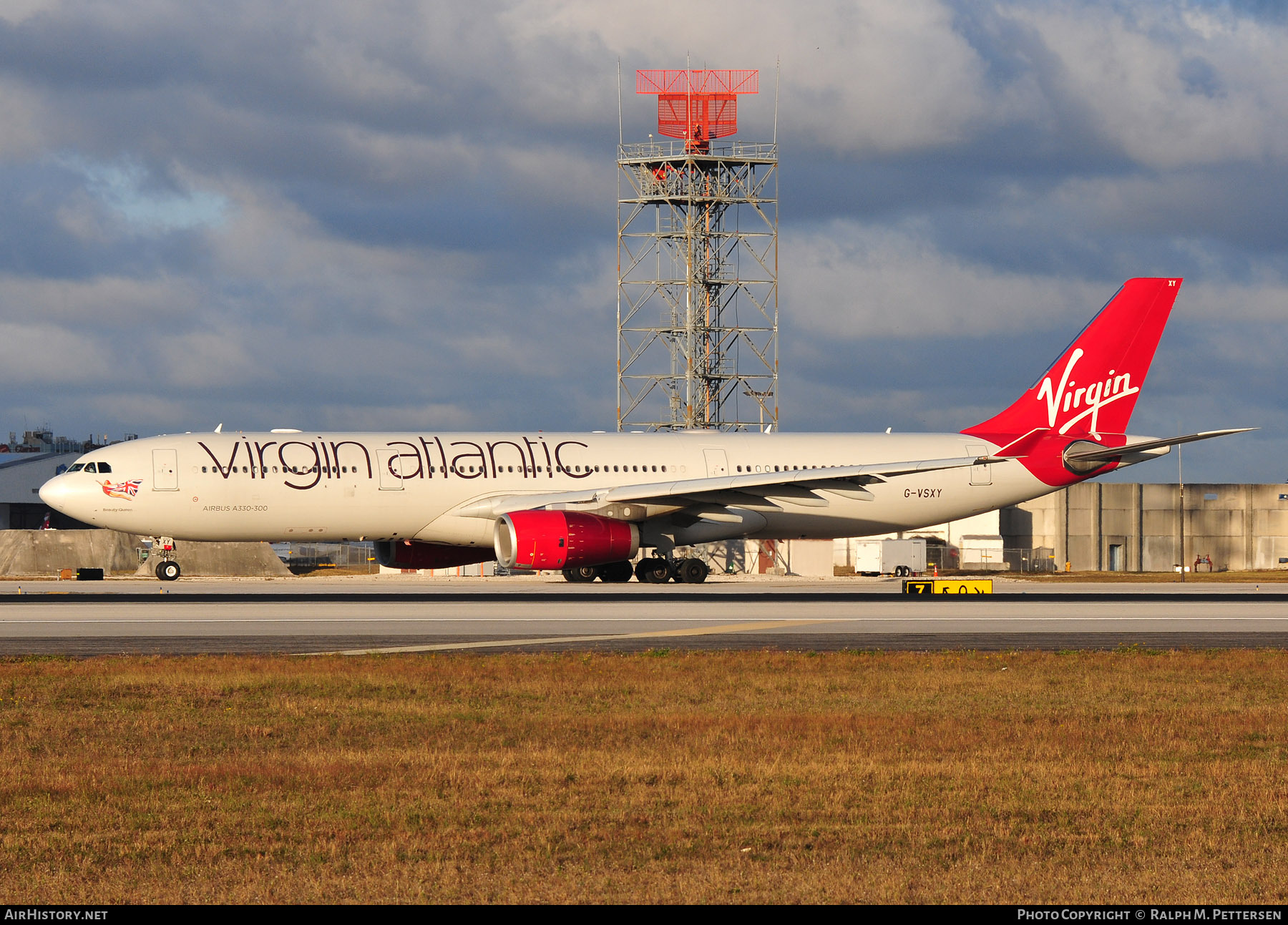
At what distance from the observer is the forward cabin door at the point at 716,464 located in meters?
42.8

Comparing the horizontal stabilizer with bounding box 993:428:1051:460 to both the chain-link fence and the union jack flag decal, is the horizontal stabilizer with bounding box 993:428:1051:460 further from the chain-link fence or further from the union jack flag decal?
the chain-link fence

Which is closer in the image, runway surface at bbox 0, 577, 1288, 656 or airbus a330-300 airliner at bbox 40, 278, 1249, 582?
runway surface at bbox 0, 577, 1288, 656

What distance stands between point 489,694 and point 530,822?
658cm

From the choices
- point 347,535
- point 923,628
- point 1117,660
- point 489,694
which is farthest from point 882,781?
point 347,535

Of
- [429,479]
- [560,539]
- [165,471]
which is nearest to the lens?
[560,539]

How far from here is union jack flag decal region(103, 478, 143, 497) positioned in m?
39.6

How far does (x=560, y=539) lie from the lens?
122ft

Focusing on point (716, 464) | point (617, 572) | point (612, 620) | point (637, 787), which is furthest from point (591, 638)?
point (617, 572)

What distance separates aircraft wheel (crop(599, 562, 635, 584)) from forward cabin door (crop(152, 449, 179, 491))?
42.5 ft

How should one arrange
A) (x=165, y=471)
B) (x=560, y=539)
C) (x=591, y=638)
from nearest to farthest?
(x=591, y=638)
(x=560, y=539)
(x=165, y=471)

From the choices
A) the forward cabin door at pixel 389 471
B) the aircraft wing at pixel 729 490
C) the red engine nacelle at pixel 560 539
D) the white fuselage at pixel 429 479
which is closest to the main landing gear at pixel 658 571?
the white fuselage at pixel 429 479

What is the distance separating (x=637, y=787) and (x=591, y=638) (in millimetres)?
12951

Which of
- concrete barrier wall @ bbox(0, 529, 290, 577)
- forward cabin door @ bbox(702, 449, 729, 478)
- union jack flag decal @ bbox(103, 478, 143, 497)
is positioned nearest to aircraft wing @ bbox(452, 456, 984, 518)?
forward cabin door @ bbox(702, 449, 729, 478)

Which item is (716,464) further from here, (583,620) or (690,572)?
(583,620)
